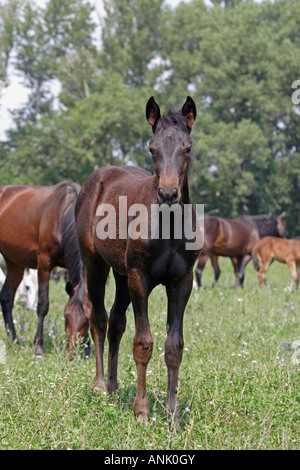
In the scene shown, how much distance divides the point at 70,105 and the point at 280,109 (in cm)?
1573

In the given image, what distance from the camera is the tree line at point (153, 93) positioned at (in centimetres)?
3875

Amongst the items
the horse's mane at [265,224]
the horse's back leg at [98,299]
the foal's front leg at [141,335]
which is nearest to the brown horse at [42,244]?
the horse's back leg at [98,299]

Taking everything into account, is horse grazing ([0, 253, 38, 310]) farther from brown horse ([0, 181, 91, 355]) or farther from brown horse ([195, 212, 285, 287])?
brown horse ([195, 212, 285, 287])

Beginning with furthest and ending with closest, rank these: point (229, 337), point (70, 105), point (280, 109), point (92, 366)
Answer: point (70, 105) < point (280, 109) < point (229, 337) < point (92, 366)

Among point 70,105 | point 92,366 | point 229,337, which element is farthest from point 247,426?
point 70,105

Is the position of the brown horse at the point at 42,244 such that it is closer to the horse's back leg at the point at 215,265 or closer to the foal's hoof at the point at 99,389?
the foal's hoof at the point at 99,389

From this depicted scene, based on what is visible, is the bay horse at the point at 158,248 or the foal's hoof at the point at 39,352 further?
the foal's hoof at the point at 39,352

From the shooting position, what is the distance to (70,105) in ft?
143

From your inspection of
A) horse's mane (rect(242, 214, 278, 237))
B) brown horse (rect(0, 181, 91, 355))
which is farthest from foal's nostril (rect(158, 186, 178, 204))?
horse's mane (rect(242, 214, 278, 237))

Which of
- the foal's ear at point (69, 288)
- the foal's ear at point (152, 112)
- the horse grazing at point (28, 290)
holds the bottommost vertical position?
the horse grazing at point (28, 290)

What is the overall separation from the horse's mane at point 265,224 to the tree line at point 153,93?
17.5 m

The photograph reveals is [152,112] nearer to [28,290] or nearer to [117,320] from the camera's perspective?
[117,320]

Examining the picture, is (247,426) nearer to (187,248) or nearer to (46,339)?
(187,248)

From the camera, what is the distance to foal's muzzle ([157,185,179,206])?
3.29 m
